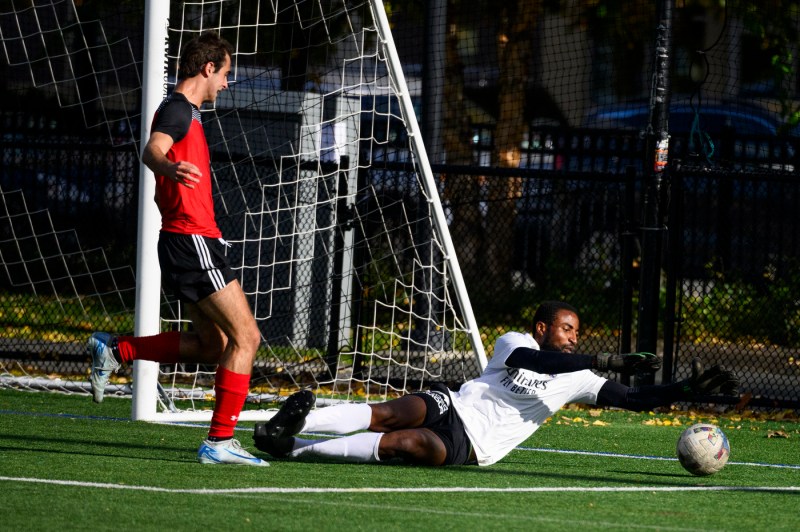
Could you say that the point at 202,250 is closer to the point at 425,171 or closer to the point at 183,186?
the point at 183,186

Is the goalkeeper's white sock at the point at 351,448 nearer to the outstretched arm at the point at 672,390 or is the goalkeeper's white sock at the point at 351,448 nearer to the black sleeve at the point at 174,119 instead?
the outstretched arm at the point at 672,390

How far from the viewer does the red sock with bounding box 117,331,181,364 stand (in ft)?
22.5

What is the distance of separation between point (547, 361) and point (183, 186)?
2036 millimetres

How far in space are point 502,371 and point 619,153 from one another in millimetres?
5509

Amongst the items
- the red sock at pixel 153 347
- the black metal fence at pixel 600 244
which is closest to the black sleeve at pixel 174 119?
the red sock at pixel 153 347

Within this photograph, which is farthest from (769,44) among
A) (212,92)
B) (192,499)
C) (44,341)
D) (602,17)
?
(192,499)

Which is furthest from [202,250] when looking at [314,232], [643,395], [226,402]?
[314,232]

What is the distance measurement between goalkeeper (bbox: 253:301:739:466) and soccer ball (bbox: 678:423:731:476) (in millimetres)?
214

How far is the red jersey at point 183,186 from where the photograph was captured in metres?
6.38

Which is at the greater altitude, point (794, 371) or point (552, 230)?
point (552, 230)

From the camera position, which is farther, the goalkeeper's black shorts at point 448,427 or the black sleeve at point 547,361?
the goalkeeper's black shorts at point 448,427

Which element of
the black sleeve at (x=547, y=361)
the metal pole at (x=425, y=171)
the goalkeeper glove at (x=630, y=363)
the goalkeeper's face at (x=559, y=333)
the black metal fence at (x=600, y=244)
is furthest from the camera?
the black metal fence at (x=600, y=244)

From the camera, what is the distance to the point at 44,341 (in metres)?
12.4

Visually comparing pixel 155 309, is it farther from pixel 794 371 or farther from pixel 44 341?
pixel 794 371
